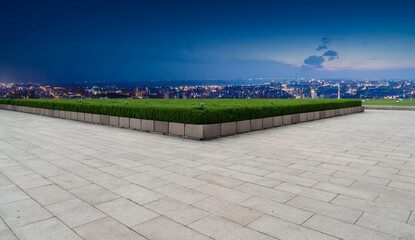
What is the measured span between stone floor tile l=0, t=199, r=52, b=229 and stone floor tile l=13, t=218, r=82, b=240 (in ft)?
0.53

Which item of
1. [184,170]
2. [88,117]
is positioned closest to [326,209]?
[184,170]

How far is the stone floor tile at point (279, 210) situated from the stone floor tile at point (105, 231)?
5.56 ft

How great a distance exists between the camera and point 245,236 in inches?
126

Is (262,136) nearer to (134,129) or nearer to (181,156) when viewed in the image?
(181,156)

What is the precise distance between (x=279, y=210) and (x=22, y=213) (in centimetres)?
354

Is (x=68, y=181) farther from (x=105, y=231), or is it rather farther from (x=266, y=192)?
(x=266, y=192)

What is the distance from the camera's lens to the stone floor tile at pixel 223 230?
10.5 feet

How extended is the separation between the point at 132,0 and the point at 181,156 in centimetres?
5913

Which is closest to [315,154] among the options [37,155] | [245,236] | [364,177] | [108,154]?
[364,177]

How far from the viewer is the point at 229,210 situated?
3.94 metres

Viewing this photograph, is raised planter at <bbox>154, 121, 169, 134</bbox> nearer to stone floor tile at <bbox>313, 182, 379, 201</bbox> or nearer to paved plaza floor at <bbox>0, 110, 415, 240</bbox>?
paved plaza floor at <bbox>0, 110, 415, 240</bbox>

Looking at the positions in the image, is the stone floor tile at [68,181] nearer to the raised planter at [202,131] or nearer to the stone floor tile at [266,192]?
the stone floor tile at [266,192]

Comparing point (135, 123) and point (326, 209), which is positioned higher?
point (135, 123)

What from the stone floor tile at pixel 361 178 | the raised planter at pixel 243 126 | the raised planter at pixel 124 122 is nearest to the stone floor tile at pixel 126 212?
the stone floor tile at pixel 361 178
